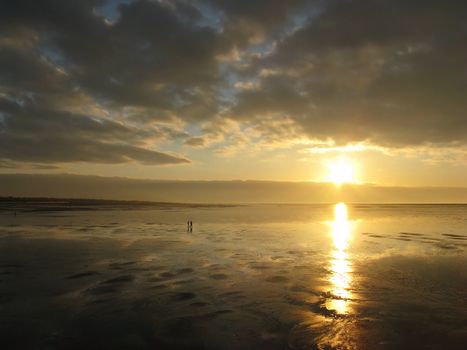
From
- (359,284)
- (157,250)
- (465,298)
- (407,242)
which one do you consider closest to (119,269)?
(157,250)

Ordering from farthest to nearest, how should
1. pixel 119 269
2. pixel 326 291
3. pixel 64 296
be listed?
pixel 119 269 → pixel 326 291 → pixel 64 296

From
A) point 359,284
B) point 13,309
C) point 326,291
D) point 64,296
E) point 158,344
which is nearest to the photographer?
point 158,344

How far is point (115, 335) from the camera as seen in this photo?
34.3 feet

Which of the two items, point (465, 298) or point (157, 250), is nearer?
point (465, 298)

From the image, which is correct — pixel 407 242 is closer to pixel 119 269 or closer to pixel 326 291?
pixel 326 291

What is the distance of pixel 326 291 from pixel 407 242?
2164 centimetres

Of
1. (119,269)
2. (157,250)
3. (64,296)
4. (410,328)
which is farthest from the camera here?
(157,250)

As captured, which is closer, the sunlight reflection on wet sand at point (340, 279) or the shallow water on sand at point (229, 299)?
the shallow water on sand at point (229, 299)

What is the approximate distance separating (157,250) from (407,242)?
877 inches

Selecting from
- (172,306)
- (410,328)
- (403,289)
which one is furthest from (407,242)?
(172,306)

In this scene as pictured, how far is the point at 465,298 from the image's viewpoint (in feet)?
48.4

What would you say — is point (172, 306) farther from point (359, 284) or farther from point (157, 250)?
point (157, 250)

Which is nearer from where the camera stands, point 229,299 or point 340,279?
point 229,299

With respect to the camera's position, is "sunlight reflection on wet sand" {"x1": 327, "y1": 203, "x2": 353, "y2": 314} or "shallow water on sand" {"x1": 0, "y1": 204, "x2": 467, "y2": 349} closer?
"shallow water on sand" {"x1": 0, "y1": 204, "x2": 467, "y2": 349}
